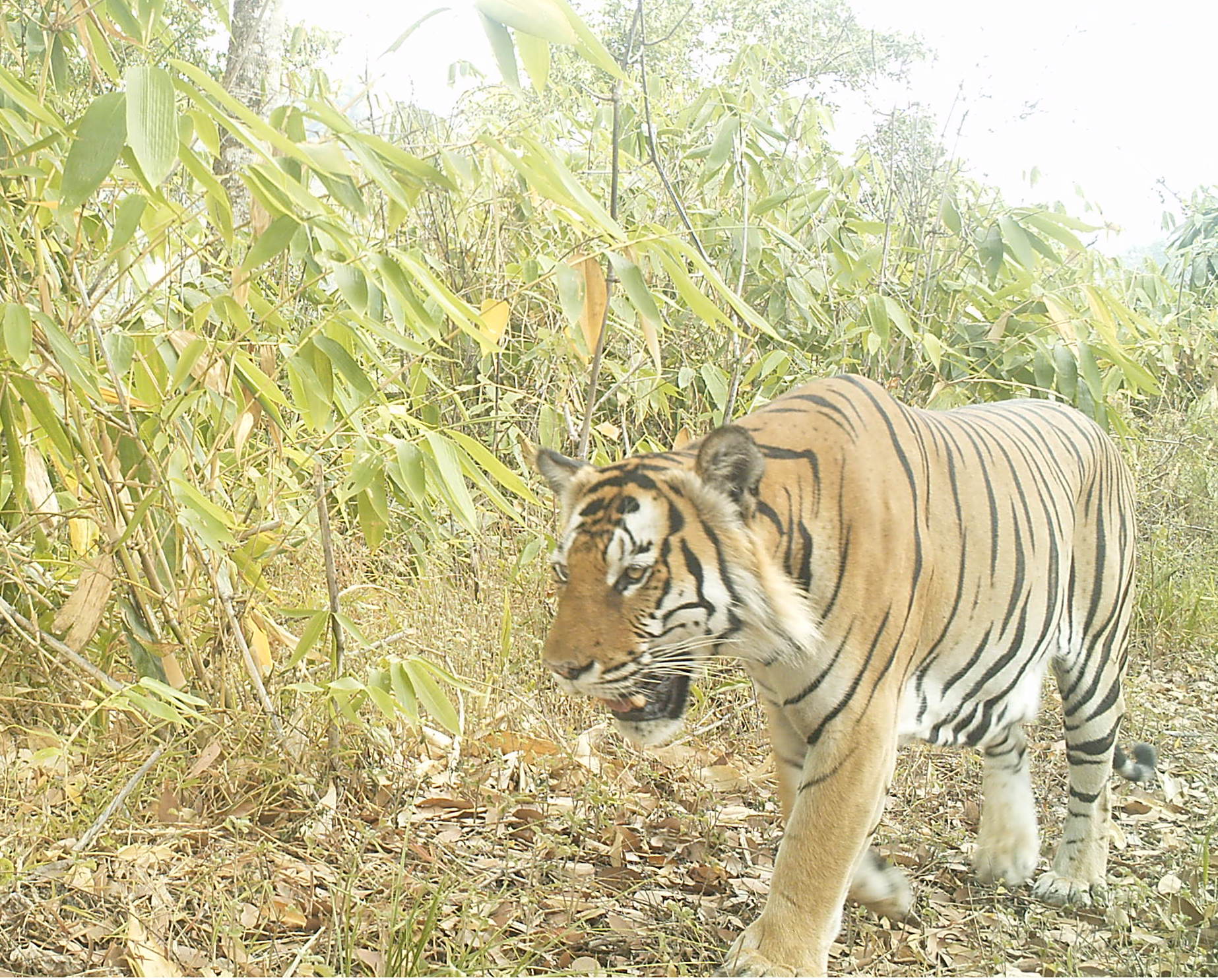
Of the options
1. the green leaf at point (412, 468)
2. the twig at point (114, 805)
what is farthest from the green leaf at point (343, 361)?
the twig at point (114, 805)

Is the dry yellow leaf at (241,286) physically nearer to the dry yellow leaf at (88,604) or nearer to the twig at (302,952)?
the dry yellow leaf at (88,604)

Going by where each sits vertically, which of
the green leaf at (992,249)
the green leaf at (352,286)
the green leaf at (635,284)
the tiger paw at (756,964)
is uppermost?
the green leaf at (992,249)

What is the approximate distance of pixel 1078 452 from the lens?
130 inches

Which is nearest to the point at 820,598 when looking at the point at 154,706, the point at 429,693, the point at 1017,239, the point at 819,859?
the point at 819,859

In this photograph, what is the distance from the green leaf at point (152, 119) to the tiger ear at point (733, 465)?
1.15 metres

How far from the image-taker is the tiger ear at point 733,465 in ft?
7.66

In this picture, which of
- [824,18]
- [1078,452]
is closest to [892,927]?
[1078,452]

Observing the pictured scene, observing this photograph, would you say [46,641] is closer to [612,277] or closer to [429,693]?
[429,693]

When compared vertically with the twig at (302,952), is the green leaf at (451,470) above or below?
above

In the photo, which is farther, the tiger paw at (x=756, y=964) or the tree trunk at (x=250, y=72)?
the tree trunk at (x=250, y=72)

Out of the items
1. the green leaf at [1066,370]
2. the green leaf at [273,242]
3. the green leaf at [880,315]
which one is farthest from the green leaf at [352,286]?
the green leaf at [1066,370]

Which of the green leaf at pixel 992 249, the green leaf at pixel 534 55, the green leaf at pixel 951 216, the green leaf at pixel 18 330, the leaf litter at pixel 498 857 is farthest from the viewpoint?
the green leaf at pixel 951 216

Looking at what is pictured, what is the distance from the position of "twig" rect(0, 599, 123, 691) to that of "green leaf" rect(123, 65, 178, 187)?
158 cm

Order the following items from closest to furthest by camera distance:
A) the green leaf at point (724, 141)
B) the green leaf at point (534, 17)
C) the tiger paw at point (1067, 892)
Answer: the green leaf at point (534, 17) < the tiger paw at point (1067, 892) < the green leaf at point (724, 141)
